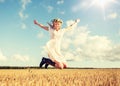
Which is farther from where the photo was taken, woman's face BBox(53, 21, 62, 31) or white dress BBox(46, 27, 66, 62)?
white dress BBox(46, 27, 66, 62)

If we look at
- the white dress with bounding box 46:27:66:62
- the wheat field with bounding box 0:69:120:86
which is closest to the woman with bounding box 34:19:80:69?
the white dress with bounding box 46:27:66:62

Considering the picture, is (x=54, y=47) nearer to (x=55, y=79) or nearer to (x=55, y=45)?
(x=55, y=45)

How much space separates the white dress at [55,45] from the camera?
1550 centimetres

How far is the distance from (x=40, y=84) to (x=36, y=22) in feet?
28.6

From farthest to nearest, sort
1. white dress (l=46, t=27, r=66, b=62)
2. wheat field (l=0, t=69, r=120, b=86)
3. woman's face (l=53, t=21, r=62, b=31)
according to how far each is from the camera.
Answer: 1. white dress (l=46, t=27, r=66, b=62)
2. woman's face (l=53, t=21, r=62, b=31)
3. wheat field (l=0, t=69, r=120, b=86)

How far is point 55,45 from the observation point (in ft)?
50.9

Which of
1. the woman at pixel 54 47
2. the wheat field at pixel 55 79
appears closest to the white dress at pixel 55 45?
the woman at pixel 54 47

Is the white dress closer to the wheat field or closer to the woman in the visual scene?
the woman

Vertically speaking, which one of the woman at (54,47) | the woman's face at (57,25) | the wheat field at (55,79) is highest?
the woman's face at (57,25)

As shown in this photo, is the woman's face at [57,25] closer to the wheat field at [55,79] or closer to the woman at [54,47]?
the woman at [54,47]

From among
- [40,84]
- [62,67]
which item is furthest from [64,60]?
[40,84]

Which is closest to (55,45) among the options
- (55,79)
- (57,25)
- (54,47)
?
(54,47)

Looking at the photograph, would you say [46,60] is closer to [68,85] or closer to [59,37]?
[59,37]

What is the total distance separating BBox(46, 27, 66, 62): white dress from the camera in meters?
15.5
